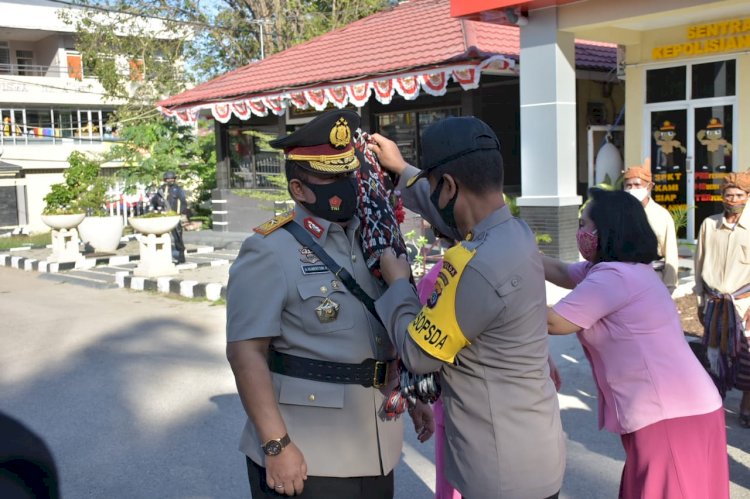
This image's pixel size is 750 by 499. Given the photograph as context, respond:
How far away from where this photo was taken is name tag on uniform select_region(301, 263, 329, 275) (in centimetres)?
238

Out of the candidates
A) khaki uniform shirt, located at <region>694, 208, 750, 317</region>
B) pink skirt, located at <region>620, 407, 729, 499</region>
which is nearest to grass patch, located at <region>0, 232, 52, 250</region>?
khaki uniform shirt, located at <region>694, 208, 750, 317</region>

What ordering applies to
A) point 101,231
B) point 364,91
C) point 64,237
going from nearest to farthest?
point 364,91
point 64,237
point 101,231

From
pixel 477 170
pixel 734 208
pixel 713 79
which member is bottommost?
Answer: pixel 734 208

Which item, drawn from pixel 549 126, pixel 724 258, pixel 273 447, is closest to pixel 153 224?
pixel 549 126

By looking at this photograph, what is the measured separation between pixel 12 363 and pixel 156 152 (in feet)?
47.5

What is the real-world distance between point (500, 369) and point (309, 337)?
59 centimetres

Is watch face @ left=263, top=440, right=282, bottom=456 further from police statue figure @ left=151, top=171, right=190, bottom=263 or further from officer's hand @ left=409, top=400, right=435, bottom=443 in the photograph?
police statue figure @ left=151, top=171, right=190, bottom=263

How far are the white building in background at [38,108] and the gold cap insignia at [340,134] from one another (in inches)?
1194

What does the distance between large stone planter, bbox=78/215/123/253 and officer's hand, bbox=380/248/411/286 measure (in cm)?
1510

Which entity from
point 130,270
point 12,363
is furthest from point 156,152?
point 12,363

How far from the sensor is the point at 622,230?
2.90 meters

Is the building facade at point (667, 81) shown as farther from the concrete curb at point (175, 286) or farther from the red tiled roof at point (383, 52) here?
the concrete curb at point (175, 286)

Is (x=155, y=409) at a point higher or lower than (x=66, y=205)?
lower

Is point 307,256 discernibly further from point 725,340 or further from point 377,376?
point 725,340
